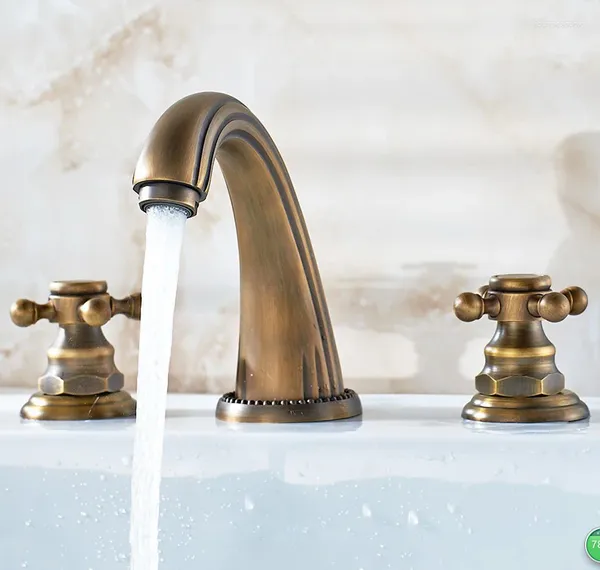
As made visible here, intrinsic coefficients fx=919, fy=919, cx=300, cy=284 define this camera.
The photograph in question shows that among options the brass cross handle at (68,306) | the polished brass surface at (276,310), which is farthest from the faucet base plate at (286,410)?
the brass cross handle at (68,306)

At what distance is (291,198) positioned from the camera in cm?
61

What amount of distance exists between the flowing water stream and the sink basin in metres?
0.08

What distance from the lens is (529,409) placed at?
60 cm

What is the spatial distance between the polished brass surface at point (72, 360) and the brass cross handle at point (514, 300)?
0.78ft

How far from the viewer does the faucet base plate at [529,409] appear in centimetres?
60

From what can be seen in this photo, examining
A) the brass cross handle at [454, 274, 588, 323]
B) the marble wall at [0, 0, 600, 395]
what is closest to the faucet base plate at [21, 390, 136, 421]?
the marble wall at [0, 0, 600, 395]

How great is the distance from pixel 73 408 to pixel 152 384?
0.18 m

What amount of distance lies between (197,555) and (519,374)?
0.23m

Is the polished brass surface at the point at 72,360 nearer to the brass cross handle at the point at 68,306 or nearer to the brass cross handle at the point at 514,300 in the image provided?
the brass cross handle at the point at 68,306

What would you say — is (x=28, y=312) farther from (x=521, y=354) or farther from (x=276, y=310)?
(x=521, y=354)

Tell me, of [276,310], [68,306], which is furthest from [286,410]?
[68,306]

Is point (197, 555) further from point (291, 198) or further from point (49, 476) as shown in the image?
point (291, 198)

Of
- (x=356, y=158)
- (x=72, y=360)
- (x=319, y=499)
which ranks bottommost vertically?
(x=319, y=499)

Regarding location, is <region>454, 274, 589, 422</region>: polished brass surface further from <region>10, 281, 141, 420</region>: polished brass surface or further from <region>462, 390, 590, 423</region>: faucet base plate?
<region>10, 281, 141, 420</region>: polished brass surface
